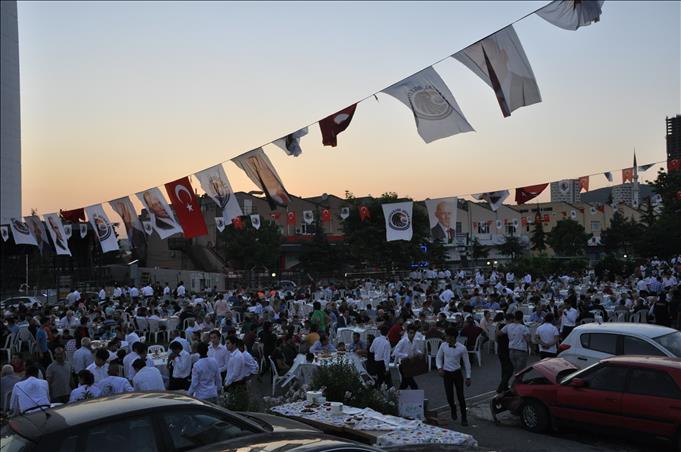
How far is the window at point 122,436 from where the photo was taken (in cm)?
473

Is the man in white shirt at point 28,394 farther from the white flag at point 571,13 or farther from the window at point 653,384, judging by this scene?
the white flag at point 571,13

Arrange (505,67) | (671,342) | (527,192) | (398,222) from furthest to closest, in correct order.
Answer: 1. (527,192)
2. (398,222)
3. (671,342)
4. (505,67)

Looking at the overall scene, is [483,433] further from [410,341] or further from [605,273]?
[605,273]

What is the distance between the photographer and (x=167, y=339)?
20375 millimetres

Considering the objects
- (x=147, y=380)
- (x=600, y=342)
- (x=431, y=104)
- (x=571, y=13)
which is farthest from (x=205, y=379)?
(x=571, y=13)

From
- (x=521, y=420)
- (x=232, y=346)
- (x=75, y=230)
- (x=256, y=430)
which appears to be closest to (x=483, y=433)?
(x=521, y=420)

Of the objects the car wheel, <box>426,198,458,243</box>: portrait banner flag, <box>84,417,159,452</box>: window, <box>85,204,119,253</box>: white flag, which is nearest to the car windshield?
the car wheel

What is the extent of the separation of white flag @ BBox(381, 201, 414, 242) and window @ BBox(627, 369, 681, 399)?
1121 cm

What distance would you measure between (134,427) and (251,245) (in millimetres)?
44773

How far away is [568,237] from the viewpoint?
249ft

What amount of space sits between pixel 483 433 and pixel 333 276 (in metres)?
41.4

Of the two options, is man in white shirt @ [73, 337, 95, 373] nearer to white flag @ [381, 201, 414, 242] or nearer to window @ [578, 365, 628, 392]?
window @ [578, 365, 628, 392]

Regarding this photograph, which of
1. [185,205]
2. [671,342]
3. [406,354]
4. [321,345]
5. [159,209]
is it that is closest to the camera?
[671,342]

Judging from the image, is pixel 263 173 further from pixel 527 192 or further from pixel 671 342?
pixel 527 192
